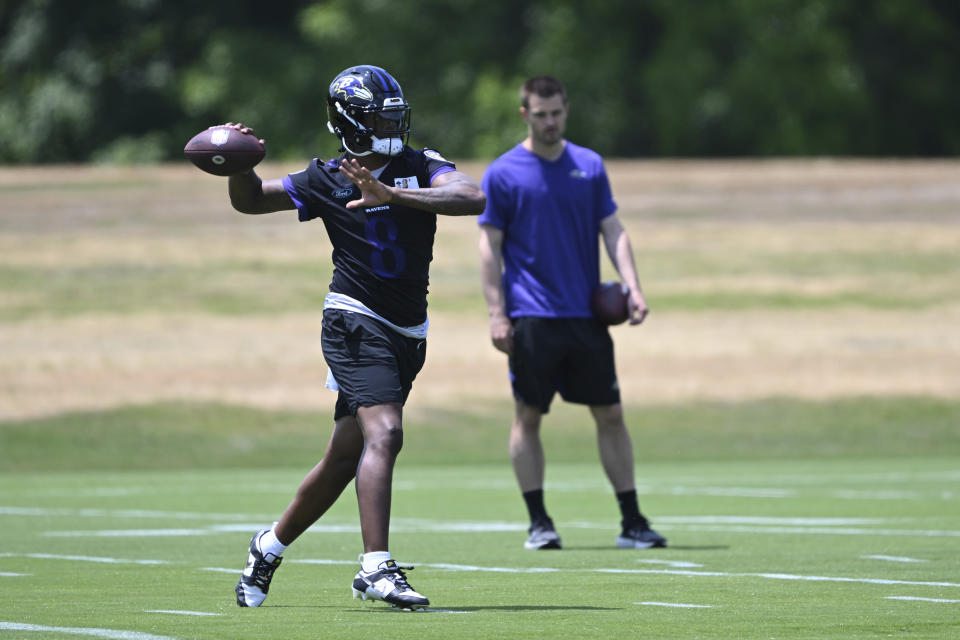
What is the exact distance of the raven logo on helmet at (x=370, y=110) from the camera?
22.9 feet

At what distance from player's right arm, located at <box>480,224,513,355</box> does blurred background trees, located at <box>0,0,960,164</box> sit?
2930cm

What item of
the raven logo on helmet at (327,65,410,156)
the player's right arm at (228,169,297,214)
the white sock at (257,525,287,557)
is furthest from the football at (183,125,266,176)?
the white sock at (257,525,287,557)

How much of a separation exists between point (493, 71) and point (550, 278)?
109 feet

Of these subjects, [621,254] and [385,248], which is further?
[621,254]

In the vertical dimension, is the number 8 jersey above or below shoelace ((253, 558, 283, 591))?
above

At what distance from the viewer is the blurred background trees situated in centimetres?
3894

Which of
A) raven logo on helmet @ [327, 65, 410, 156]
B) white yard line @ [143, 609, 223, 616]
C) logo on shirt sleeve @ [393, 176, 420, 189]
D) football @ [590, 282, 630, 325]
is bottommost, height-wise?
white yard line @ [143, 609, 223, 616]

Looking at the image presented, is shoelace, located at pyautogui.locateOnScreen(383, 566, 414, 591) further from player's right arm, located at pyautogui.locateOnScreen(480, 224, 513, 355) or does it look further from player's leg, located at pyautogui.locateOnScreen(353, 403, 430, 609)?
player's right arm, located at pyautogui.locateOnScreen(480, 224, 513, 355)

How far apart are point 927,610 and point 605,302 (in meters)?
3.69

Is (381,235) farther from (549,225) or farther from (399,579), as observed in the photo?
(549,225)

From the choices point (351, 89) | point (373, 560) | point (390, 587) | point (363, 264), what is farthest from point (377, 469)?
point (351, 89)

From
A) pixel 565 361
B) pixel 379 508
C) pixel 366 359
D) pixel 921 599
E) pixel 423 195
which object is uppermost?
pixel 423 195

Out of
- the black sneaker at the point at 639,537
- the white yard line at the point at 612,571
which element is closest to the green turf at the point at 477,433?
the black sneaker at the point at 639,537

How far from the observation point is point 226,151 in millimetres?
6957
